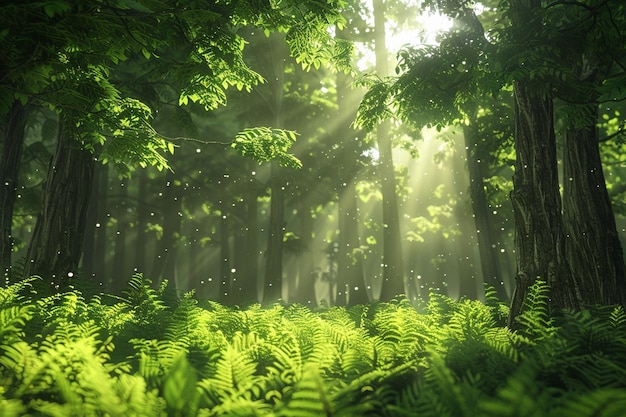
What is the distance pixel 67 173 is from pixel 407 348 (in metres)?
7.18

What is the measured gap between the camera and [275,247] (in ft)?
51.6

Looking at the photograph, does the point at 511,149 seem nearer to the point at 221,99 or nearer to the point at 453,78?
the point at 453,78

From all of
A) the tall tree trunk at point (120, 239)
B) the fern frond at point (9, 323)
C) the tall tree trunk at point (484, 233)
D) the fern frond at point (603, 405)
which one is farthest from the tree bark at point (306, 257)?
the fern frond at point (603, 405)

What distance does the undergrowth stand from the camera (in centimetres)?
196

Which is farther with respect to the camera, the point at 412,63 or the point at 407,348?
the point at 412,63

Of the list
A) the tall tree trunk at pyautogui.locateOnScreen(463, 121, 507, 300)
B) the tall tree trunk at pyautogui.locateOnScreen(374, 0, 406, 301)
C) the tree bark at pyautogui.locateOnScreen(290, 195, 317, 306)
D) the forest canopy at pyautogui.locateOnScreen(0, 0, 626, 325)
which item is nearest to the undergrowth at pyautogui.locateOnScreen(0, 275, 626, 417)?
the forest canopy at pyautogui.locateOnScreen(0, 0, 626, 325)

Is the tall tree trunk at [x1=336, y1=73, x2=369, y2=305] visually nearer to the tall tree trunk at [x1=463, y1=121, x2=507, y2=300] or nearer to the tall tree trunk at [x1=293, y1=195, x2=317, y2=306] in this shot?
the tall tree trunk at [x1=293, y1=195, x2=317, y2=306]

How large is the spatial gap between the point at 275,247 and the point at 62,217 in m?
8.54

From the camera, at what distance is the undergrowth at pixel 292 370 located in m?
1.96

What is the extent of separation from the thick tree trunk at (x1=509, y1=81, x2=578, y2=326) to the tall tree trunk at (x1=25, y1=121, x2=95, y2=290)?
7.18 m

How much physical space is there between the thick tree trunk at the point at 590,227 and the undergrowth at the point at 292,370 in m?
2.22

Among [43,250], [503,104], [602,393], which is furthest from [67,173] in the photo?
[503,104]

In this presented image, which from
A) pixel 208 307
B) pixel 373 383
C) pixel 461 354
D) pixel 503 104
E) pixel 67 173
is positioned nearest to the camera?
pixel 373 383

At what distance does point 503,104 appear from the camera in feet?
42.3
